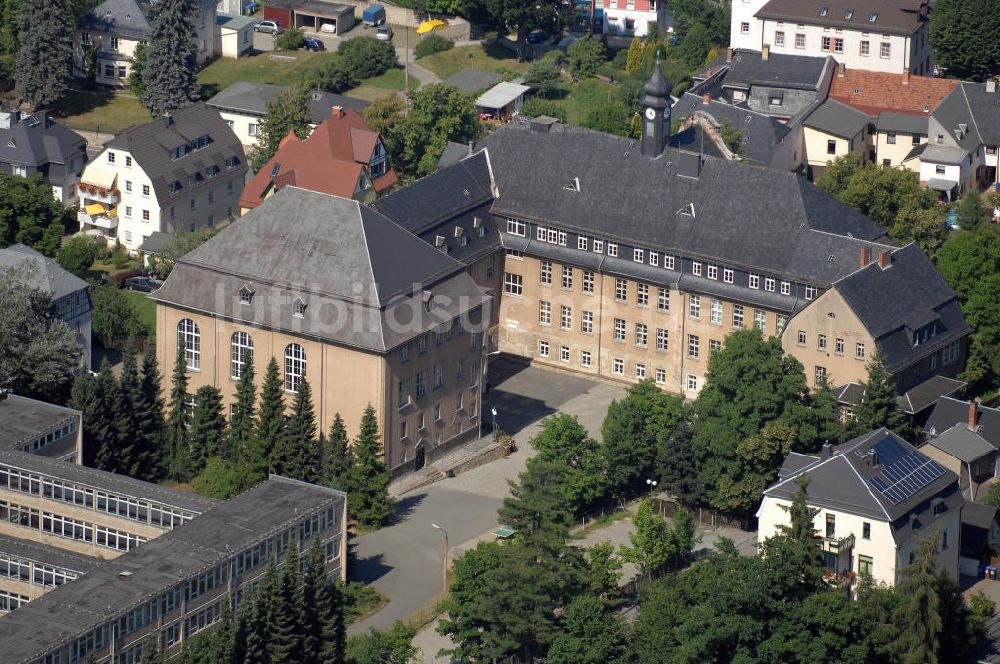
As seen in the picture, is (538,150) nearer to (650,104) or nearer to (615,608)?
(650,104)

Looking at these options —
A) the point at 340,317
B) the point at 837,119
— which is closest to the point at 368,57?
the point at 837,119

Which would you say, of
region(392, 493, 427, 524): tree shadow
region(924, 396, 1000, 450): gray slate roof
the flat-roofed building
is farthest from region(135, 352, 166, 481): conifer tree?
region(924, 396, 1000, 450): gray slate roof

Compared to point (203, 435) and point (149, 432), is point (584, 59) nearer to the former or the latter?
point (203, 435)

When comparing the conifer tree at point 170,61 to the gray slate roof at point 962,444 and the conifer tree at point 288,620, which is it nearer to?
the gray slate roof at point 962,444

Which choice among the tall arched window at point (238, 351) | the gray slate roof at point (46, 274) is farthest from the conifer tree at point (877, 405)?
the gray slate roof at point (46, 274)

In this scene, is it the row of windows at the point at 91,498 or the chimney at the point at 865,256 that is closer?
the row of windows at the point at 91,498

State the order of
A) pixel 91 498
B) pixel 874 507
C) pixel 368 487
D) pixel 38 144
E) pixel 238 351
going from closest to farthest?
1. pixel 874 507
2. pixel 91 498
3. pixel 368 487
4. pixel 238 351
5. pixel 38 144

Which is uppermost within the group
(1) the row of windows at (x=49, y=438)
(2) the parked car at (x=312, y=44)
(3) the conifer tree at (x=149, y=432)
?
(2) the parked car at (x=312, y=44)
